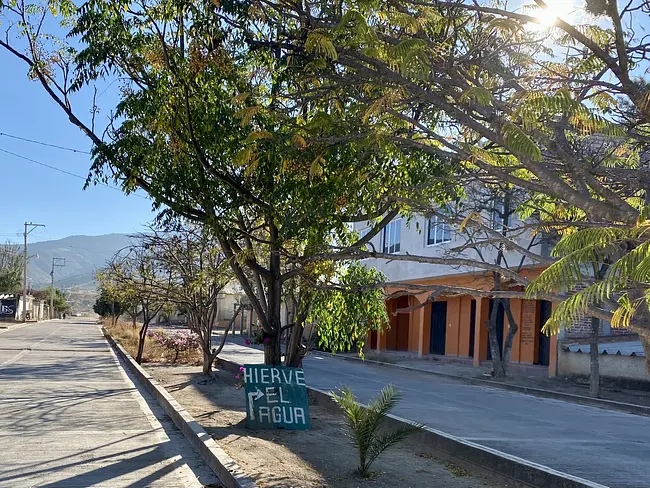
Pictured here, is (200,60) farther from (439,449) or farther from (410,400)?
(410,400)

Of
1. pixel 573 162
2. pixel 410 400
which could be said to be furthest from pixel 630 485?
pixel 410 400

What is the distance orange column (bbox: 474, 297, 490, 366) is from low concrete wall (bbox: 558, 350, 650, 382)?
538cm

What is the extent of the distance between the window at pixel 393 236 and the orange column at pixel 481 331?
19.6 ft

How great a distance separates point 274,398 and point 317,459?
2.10 m

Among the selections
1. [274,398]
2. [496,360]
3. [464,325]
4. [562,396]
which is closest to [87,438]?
[274,398]

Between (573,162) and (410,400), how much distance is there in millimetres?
12851

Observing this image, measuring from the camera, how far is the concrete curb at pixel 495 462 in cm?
781

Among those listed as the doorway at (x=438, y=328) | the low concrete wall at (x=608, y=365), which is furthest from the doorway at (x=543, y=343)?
the doorway at (x=438, y=328)

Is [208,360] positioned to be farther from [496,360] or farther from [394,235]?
[394,235]

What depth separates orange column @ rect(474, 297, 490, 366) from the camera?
2948 centimetres

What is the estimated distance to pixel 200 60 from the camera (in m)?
8.90

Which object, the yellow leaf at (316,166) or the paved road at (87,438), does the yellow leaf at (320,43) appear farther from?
the paved road at (87,438)

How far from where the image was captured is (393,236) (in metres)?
36.4

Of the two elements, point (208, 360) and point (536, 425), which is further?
point (208, 360)
